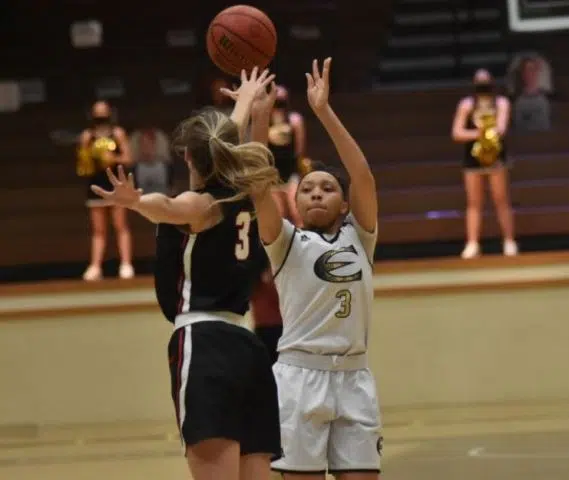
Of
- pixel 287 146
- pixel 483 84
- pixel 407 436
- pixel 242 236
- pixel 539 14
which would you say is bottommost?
pixel 407 436

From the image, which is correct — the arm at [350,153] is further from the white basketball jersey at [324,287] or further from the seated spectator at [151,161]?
the seated spectator at [151,161]

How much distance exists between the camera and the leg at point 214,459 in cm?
283

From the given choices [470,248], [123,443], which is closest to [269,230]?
[123,443]

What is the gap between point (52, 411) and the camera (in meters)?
7.27

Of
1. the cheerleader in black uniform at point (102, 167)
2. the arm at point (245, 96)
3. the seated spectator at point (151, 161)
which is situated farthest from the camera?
the seated spectator at point (151, 161)

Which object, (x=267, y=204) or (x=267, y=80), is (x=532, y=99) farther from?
(x=267, y=204)

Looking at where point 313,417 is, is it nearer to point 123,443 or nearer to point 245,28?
point 245,28

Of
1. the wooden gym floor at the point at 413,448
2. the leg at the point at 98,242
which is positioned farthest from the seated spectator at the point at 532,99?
the leg at the point at 98,242

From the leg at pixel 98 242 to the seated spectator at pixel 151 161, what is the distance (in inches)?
21.6

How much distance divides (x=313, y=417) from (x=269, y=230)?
56cm

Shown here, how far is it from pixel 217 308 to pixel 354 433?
731 millimetres

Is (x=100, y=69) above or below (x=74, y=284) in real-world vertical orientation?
above

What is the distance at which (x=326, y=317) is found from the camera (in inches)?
138

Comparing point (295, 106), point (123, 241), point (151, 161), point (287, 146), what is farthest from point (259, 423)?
point (295, 106)
